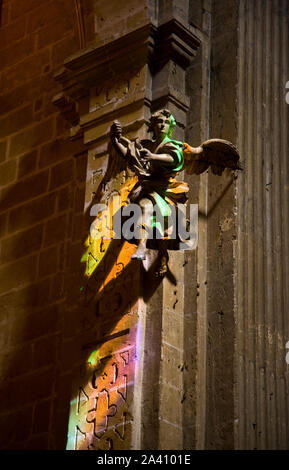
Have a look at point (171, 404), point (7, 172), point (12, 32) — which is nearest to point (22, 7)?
point (12, 32)

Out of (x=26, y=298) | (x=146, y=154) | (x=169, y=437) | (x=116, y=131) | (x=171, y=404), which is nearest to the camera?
(x=169, y=437)

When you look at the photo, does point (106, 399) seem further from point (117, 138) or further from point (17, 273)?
point (17, 273)

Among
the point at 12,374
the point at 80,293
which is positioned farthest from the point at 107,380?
the point at 12,374

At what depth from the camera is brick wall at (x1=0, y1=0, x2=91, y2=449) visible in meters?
9.20

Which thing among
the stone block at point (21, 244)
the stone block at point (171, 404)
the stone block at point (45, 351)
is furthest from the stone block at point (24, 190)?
the stone block at point (171, 404)

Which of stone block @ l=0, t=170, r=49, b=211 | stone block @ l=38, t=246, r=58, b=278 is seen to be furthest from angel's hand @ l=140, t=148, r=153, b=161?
stone block @ l=0, t=170, r=49, b=211

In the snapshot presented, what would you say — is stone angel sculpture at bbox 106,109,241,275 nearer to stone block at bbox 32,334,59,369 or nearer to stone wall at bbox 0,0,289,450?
stone wall at bbox 0,0,289,450

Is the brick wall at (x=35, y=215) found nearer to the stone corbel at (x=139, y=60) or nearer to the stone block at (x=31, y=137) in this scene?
the stone block at (x=31, y=137)

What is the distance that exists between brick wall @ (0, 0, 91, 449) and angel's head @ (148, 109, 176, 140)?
3.45 ft

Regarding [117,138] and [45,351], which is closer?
[117,138]

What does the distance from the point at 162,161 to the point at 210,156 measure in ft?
1.29

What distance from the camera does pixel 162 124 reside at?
8.57 metres

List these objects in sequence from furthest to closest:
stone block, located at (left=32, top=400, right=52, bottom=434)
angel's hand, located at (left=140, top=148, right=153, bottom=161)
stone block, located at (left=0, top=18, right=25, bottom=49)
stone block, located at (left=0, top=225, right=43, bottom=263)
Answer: stone block, located at (left=0, top=18, right=25, bottom=49), stone block, located at (left=0, top=225, right=43, bottom=263), stone block, located at (left=32, top=400, right=52, bottom=434), angel's hand, located at (left=140, top=148, right=153, bottom=161)

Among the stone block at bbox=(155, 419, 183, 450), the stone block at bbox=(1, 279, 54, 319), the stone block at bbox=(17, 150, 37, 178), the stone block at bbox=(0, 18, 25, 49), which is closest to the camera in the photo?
the stone block at bbox=(155, 419, 183, 450)
